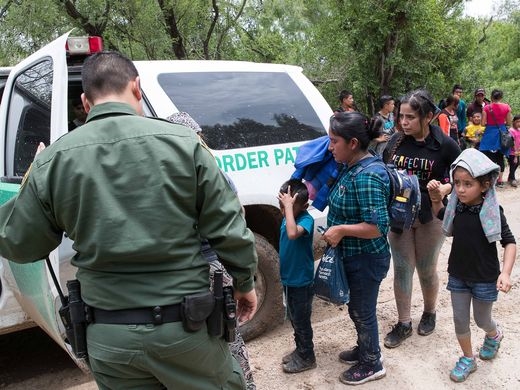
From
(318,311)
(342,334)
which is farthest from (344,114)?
(318,311)

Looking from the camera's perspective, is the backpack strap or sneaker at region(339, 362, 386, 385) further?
the backpack strap

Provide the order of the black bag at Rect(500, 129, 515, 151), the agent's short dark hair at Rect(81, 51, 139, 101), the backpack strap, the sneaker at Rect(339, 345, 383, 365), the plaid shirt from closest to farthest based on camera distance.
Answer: the agent's short dark hair at Rect(81, 51, 139, 101) → the plaid shirt → the sneaker at Rect(339, 345, 383, 365) → the backpack strap → the black bag at Rect(500, 129, 515, 151)

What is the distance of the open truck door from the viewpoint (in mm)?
2762

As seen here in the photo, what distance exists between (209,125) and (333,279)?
1.33 meters

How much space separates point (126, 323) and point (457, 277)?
6.81ft

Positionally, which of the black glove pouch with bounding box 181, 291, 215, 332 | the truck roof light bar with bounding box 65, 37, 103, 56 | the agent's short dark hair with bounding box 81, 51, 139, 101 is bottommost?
the black glove pouch with bounding box 181, 291, 215, 332

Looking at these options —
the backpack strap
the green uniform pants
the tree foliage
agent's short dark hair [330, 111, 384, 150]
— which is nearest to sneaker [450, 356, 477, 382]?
the backpack strap

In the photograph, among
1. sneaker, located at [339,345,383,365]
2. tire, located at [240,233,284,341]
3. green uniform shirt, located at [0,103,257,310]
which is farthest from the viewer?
tire, located at [240,233,284,341]

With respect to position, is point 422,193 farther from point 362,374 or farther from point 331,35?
point 331,35

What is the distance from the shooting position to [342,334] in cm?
371

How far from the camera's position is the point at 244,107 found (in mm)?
3570

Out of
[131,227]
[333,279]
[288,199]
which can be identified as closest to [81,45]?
[288,199]

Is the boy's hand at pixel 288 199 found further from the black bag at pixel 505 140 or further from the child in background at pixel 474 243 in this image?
the black bag at pixel 505 140

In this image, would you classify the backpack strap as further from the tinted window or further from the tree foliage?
the tree foliage
